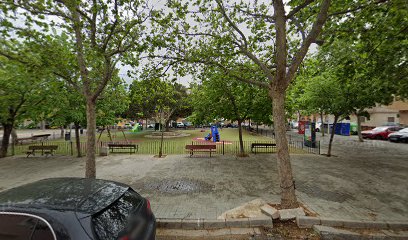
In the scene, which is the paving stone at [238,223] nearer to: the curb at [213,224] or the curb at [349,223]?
the curb at [213,224]

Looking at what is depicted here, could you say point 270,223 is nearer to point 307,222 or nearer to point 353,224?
point 307,222

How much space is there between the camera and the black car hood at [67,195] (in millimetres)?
2685

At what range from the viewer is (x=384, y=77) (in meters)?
9.16

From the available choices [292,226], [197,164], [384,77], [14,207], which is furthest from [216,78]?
[14,207]

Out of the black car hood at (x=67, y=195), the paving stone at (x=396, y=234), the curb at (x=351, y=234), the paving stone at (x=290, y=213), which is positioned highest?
the black car hood at (x=67, y=195)

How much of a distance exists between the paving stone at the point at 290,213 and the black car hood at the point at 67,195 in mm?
3825

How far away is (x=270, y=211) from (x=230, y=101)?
9075mm

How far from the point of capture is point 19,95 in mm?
11594

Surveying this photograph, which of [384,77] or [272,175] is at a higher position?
[384,77]

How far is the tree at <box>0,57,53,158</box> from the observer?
10641 mm

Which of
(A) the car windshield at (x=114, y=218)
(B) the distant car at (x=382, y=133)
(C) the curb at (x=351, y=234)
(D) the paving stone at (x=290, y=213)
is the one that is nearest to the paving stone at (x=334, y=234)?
(C) the curb at (x=351, y=234)

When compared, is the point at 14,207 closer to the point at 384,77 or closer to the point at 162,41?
the point at 162,41

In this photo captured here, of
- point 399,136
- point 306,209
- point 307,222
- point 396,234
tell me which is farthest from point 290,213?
point 399,136

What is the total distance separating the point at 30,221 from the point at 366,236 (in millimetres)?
6184
